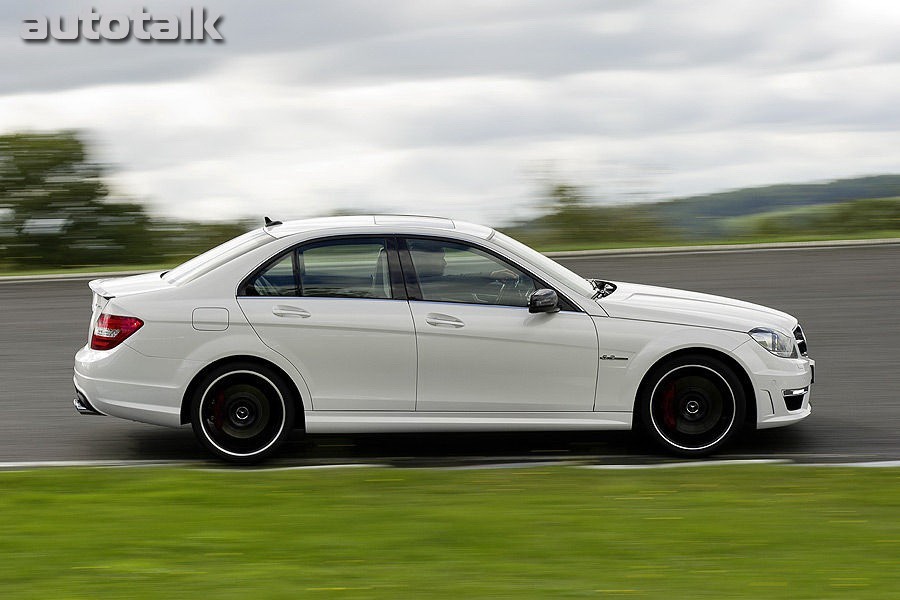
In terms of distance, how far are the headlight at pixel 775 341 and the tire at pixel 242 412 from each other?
3.04m

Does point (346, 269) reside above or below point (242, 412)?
above

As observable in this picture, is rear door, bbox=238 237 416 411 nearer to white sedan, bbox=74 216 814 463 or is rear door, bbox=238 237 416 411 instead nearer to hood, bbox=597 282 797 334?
white sedan, bbox=74 216 814 463

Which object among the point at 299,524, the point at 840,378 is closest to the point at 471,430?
the point at 299,524

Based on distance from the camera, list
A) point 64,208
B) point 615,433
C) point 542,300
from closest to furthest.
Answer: point 542,300
point 615,433
point 64,208

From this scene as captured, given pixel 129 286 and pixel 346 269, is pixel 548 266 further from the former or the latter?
pixel 129 286

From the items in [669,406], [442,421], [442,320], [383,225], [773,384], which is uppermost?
[383,225]

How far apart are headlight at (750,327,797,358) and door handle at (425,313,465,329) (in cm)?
192

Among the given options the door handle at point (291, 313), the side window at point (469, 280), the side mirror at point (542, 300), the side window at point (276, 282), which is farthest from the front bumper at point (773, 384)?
the side window at point (276, 282)

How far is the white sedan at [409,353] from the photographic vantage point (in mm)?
8047

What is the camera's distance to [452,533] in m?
6.44

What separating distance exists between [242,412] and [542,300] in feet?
6.78

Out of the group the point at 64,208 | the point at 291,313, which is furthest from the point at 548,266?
the point at 64,208

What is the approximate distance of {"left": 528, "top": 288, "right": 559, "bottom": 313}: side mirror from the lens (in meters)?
8.00

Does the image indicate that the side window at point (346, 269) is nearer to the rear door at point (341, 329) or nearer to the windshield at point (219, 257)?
the rear door at point (341, 329)
